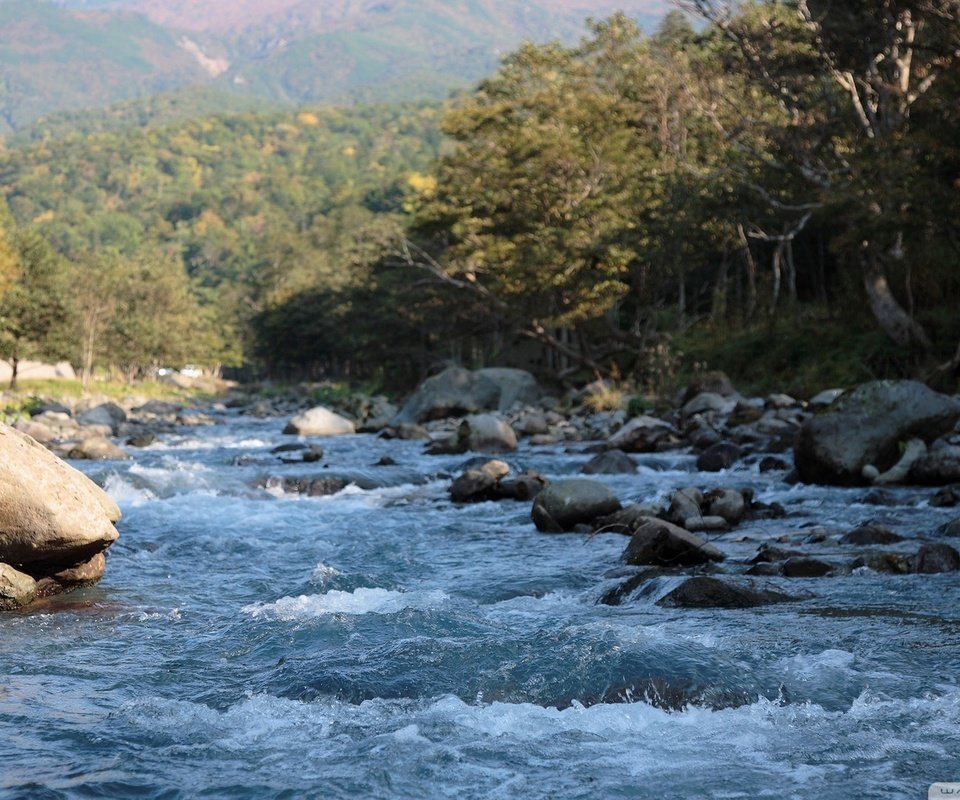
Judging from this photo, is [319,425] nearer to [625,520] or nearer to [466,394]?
[466,394]

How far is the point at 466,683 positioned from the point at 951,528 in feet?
21.7

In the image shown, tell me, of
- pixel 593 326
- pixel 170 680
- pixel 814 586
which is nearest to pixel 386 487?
pixel 814 586

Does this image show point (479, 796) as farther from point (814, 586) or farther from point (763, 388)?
point (763, 388)

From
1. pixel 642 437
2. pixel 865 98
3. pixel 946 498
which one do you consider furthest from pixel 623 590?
pixel 865 98

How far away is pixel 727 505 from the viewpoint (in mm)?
12586

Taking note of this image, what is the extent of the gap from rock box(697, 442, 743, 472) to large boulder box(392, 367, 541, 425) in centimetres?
1735

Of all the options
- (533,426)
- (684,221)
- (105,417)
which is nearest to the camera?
(533,426)

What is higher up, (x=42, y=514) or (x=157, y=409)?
(x=42, y=514)

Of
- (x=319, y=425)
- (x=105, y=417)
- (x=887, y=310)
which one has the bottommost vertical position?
(x=105, y=417)

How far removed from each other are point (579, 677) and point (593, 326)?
108ft

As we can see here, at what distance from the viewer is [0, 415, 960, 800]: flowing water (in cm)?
512

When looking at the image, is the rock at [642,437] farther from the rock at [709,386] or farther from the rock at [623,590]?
the rock at [623,590]

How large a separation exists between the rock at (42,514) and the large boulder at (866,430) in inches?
→ 384

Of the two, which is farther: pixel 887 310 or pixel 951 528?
pixel 887 310
